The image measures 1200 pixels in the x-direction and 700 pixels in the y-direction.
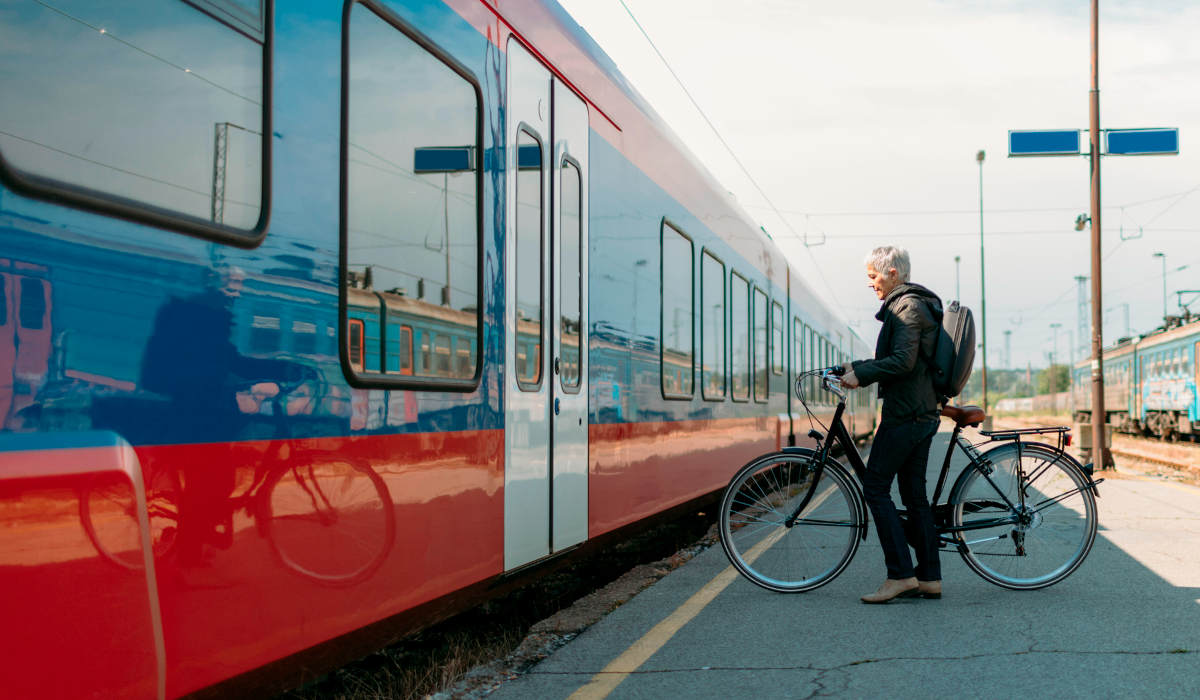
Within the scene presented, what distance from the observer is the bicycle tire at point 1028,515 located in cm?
605

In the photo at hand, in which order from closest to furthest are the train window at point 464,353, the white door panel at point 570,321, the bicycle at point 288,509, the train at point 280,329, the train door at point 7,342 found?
the train door at point 7,342 < the train at point 280,329 < the bicycle at point 288,509 < the train window at point 464,353 < the white door panel at point 570,321

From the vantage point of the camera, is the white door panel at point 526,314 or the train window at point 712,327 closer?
the white door panel at point 526,314

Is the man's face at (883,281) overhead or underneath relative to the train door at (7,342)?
overhead

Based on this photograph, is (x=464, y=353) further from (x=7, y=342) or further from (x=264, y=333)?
(x=7, y=342)

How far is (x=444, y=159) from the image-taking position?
443cm

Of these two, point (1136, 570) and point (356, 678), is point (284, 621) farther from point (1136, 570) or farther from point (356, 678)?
point (1136, 570)

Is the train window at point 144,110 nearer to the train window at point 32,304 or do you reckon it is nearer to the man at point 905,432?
the train window at point 32,304

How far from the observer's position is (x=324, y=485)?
350 cm

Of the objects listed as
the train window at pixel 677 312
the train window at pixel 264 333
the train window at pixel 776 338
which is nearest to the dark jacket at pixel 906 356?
the train window at pixel 677 312

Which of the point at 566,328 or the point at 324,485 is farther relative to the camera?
the point at 566,328

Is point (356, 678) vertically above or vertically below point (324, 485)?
below

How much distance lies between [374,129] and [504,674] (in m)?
2.32

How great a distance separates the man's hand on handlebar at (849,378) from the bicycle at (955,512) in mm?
50

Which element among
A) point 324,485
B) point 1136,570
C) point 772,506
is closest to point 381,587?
point 324,485
